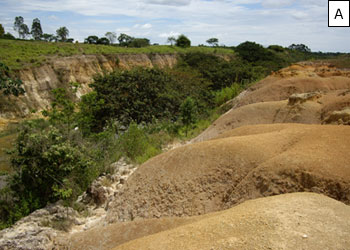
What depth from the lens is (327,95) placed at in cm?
764

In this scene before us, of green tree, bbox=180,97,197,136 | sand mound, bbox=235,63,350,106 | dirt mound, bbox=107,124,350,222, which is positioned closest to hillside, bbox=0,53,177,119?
green tree, bbox=180,97,197,136

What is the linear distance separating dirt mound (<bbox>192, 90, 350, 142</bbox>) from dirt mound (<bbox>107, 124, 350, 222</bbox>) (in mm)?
2060

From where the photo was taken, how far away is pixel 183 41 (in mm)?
44469

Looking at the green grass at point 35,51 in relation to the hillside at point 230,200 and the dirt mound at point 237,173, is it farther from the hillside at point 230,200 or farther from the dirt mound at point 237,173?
the dirt mound at point 237,173

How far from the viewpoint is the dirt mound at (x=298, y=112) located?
6256 millimetres

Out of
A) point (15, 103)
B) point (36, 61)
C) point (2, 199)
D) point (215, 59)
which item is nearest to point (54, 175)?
point (2, 199)

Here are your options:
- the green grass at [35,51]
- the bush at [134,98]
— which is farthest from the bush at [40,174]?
the green grass at [35,51]

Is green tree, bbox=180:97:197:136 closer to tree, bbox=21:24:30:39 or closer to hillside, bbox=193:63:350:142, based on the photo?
hillside, bbox=193:63:350:142

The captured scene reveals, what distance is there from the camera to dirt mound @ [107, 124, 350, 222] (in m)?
3.03

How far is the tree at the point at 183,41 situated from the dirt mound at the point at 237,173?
134ft

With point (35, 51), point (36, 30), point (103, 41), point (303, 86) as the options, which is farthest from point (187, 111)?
point (36, 30)

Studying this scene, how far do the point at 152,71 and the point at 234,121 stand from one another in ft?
28.8

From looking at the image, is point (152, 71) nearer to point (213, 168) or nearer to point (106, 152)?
point (106, 152)

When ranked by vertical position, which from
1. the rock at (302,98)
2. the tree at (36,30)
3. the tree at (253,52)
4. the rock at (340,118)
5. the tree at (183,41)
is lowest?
the rock at (340,118)
